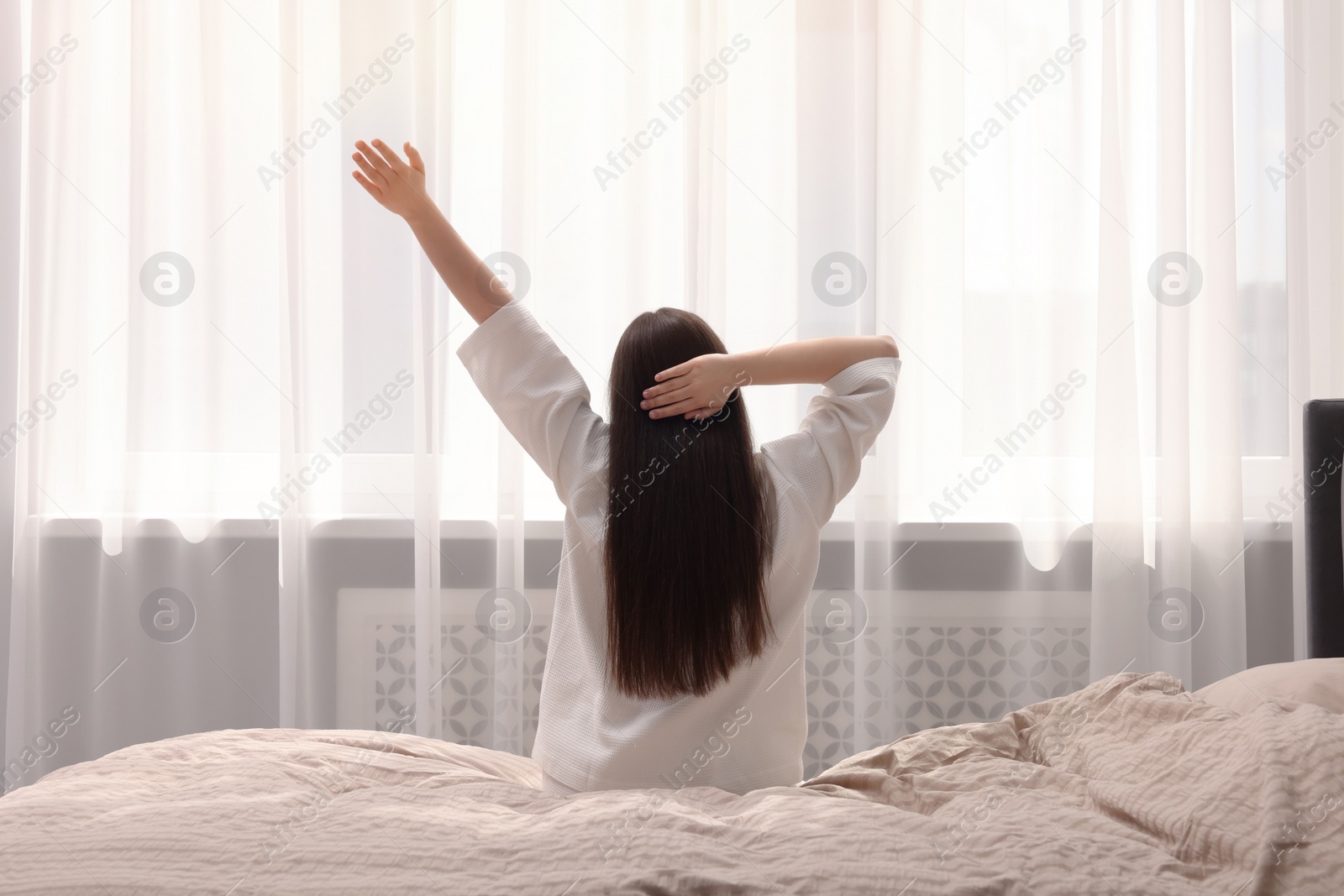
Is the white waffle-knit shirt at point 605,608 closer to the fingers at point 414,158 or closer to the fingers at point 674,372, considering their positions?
the fingers at point 674,372

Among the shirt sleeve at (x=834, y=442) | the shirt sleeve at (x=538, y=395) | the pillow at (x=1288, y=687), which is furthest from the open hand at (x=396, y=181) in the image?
the pillow at (x=1288, y=687)

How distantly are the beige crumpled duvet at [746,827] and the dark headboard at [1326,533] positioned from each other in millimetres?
704

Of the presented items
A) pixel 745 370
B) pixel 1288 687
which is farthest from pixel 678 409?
pixel 1288 687

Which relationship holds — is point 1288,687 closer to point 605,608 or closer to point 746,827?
point 746,827

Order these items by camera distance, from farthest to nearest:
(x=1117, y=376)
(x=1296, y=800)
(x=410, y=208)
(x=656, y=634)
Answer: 1. (x=1117, y=376)
2. (x=410, y=208)
3. (x=656, y=634)
4. (x=1296, y=800)

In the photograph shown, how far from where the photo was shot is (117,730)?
217cm

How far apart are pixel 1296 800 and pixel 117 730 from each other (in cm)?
239

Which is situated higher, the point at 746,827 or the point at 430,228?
the point at 430,228

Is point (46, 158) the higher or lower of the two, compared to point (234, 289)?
higher

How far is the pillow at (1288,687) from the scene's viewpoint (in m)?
1.07

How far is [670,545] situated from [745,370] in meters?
0.27

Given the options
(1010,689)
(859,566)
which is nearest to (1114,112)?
(859,566)

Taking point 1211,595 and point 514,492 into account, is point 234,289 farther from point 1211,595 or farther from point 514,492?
point 1211,595

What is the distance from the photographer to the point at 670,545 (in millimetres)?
1102
